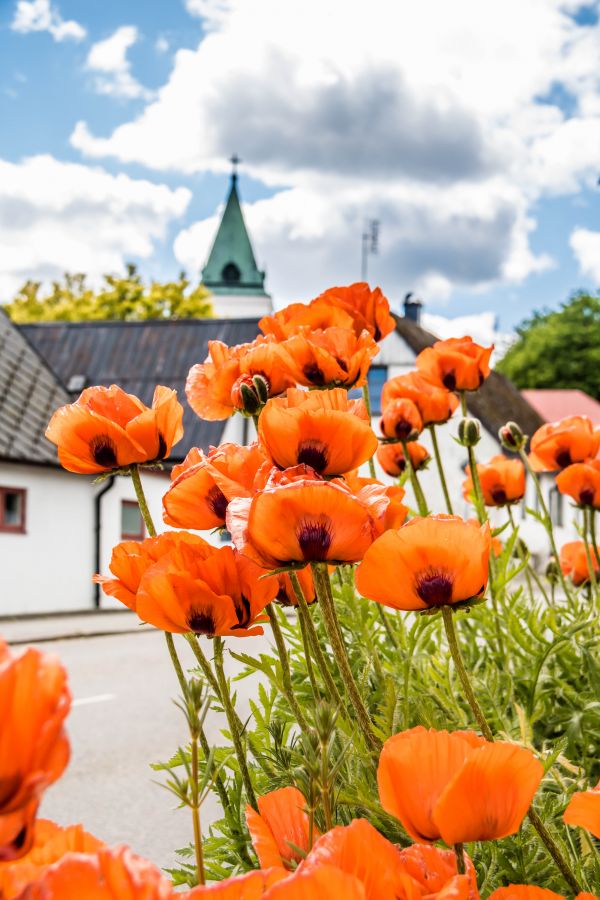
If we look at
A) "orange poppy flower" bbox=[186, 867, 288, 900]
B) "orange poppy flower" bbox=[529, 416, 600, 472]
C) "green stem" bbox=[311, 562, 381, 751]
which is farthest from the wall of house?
"orange poppy flower" bbox=[186, 867, 288, 900]

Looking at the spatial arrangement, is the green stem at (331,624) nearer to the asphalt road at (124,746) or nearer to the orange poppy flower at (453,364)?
the orange poppy flower at (453,364)

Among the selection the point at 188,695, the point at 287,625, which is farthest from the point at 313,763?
the point at 287,625

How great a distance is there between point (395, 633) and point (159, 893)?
4.41 feet

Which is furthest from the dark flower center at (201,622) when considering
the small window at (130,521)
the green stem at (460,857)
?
the small window at (130,521)

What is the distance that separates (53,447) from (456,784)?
17.3 metres

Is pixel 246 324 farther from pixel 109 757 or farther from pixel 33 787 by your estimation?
pixel 33 787

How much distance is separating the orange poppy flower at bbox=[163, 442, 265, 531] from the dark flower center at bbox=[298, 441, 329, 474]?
0.19 feet

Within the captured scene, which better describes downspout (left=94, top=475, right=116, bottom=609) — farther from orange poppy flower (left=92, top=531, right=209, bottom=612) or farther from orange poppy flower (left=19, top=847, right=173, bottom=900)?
orange poppy flower (left=19, top=847, right=173, bottom=900)

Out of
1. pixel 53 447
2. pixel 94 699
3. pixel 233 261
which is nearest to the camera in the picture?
pixel 94 699

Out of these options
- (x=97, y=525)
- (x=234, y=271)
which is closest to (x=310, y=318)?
(x=97, y=525)

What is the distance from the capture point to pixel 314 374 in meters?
1.51

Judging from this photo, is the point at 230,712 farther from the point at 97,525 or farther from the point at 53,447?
the point at 97,525

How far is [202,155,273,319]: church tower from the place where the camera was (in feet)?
228

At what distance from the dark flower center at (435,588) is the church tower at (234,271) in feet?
226
